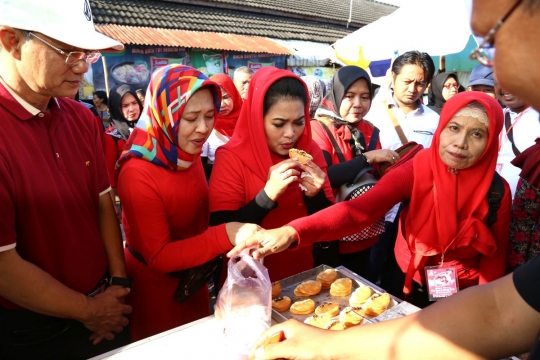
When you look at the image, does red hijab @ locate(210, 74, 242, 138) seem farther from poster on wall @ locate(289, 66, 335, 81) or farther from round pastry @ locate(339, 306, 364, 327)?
poster on wall @ locate(289, 66, 335, 81)

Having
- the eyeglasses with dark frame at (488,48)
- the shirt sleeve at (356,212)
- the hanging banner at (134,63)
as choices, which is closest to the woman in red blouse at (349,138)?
the shirt sleeve at (356,212)

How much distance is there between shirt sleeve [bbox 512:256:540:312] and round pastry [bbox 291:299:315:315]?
892mm

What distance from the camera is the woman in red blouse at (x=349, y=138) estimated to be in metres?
2.69

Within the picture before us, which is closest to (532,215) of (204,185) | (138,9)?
(204,185)

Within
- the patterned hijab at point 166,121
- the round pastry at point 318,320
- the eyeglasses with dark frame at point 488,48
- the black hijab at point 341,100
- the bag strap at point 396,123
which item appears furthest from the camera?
the bag strap at point 396,123

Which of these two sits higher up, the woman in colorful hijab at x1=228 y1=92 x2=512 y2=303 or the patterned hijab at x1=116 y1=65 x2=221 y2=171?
the patterned hijab at x1=116 y1=65 x2=221 y2=171

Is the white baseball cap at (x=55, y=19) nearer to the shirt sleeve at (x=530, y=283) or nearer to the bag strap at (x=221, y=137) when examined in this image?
the shirt sleeve at (x=530, y=283)

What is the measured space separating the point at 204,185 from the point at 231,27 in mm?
12810

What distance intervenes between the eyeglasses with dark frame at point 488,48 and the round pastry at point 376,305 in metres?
1.15

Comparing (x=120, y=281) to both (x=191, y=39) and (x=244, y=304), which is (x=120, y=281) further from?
(x=191, y=39)

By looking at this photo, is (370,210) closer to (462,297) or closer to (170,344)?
(462,297)

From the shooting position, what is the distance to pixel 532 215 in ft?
7.25

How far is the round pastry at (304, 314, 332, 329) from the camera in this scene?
162 centimetres

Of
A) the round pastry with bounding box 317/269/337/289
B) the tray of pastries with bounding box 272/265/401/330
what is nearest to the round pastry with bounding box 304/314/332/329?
the tray of pastries with bounding box 272/265/401/330
